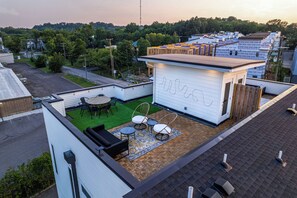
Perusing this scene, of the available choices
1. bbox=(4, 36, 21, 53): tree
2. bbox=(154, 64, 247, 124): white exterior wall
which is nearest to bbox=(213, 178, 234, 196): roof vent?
bbox=(154, 64, 247, 124): white exterior wall

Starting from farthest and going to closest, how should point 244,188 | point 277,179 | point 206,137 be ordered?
point 206,137, point 277,179, point 244,188

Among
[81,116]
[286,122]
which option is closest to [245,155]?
[286,122]

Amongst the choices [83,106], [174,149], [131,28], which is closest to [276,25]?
[131,28]

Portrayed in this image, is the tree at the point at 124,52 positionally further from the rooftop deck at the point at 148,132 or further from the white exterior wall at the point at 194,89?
the white exterior wall at the point at 194,89

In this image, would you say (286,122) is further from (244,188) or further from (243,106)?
(244,188)

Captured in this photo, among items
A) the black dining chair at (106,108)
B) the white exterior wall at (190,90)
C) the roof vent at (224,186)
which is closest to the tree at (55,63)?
the black dining chair at (106,108)

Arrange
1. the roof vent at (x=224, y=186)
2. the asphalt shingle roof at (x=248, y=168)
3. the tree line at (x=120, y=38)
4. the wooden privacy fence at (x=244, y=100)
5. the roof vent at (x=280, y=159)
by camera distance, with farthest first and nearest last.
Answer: the tree line at (x=120, y=38) < the wooden privacy fence at (x=244, y=100) < the roof vent at (x=280, y=159) < the asphalt shingle roof at (x=248, y=168) < the roof vent at (x=224, y=186)

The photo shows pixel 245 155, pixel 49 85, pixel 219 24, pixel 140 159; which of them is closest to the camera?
pixel 245 155
